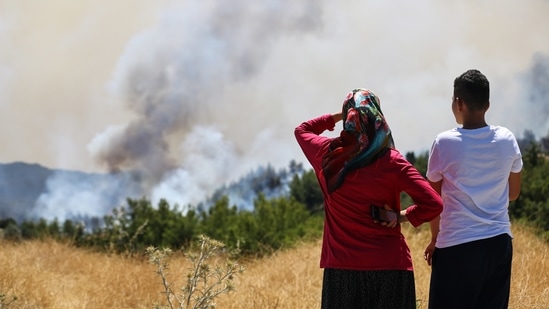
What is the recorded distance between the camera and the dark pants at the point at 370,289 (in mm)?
2924

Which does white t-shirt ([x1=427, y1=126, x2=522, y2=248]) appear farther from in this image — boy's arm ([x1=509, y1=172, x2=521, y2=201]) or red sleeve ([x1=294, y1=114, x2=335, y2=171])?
red sleeve ([x1=294, y1=114, x2=335, y2=171])

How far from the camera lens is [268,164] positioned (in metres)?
18.5

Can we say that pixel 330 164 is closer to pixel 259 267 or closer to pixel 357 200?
pixel 357 200

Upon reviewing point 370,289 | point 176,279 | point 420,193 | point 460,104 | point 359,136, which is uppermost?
point 460,104

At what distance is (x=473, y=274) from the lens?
116 inches

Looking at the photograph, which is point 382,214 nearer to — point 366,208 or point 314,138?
point 366,208

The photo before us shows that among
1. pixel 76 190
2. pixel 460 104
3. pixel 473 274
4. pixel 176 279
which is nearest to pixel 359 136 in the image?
pixel 460 104

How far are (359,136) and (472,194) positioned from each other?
481mm

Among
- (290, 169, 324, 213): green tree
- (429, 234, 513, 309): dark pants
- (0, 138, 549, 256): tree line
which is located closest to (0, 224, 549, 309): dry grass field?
(0, 138, 549, 256): tree line

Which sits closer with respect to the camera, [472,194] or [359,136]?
[359,136]

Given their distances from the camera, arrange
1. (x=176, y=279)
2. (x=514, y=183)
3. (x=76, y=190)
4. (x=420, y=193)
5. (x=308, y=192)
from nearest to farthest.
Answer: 1. (x=420, y=193)
2. (x=514, y=183)
3. (x=176, y=279)
4. (x=308, y=192)
5. (x=76, y=190)

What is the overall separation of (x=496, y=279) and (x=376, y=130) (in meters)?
0.76

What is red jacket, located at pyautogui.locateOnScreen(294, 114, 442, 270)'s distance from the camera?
9.20ft

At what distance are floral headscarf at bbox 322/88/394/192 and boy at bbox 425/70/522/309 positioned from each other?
264 mm
